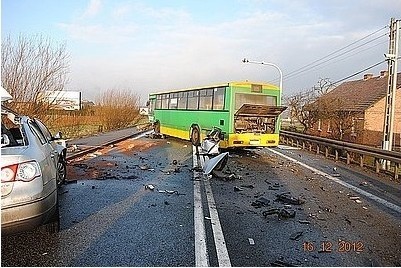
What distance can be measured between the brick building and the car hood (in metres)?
21.7

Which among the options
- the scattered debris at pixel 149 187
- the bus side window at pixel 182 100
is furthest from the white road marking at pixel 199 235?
the bus side window at pixel 182 100

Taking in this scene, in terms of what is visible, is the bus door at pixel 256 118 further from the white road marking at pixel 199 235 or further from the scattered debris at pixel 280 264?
the scattered debris at pixel 280 264

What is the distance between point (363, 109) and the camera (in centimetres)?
3709

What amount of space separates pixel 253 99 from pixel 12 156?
14.5 meters

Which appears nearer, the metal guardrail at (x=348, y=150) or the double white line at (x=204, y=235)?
the double white line at (x=204, y=235)

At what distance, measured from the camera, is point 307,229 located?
6.31 meters

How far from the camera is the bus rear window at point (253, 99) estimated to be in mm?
18125

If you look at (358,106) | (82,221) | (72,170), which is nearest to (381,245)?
(82,221)

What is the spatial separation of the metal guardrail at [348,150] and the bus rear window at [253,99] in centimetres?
316

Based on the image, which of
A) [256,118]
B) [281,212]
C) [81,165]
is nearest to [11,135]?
[281,212]

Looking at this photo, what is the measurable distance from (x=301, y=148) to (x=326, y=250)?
63.0ft

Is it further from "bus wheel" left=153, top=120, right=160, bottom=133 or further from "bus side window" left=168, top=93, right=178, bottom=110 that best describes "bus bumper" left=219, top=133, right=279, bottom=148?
"bus wheel" left=153, top=120, right=160, bottom=133

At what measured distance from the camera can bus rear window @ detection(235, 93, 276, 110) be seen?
18125 mm

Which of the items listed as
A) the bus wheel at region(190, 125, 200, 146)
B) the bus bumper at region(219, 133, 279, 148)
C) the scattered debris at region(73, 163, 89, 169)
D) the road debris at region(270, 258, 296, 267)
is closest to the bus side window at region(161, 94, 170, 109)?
the bus wheel at region(190, 125, 200, 146)
